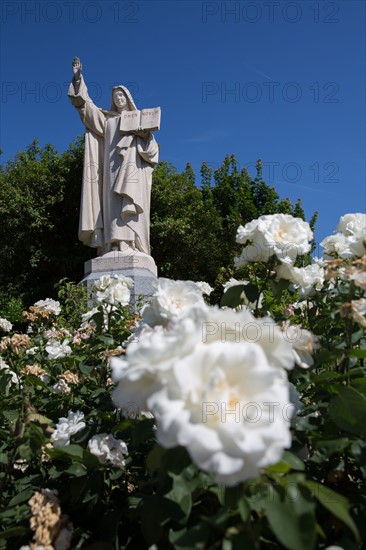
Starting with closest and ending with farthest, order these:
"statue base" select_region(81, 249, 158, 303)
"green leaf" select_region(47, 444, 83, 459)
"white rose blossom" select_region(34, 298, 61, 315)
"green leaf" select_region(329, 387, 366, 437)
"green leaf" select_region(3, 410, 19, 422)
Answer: "green leaf" select_region(329, 387, 366, 437), "green leaf" select_region(47, 444, 83, 459), "green leaf" select_region(3, 410, 19, 422), "white rose blossom" select_region(34, 298, 61, 315), "statue base" select_region(81, 249, 158, 303)

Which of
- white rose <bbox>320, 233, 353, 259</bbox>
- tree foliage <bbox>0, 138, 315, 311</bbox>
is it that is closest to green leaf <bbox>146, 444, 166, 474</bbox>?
white rose <bbox>320, 233, 353, 259</bbox>

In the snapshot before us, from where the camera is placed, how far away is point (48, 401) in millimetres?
1839

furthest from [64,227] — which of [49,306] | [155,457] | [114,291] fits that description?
[155,457]

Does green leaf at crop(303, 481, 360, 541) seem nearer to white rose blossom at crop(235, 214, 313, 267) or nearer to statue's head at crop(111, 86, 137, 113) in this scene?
white rose blossom at crop(235, 214, 313, 267)

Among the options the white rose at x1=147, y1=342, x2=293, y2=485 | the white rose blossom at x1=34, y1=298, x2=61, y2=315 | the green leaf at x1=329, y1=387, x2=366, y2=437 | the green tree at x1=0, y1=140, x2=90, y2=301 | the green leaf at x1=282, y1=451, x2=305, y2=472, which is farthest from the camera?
the green tree at x1=0, y1=140, x2=90, y2=301

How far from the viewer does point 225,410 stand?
2.40ft

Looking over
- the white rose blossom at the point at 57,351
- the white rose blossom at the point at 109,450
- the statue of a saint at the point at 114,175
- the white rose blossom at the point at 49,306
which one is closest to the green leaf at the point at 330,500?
the white rose blossom at the point at 109,450

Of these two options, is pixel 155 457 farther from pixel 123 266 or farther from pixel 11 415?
pixel 123 266

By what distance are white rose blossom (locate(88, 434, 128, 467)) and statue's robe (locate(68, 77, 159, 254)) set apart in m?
6.64

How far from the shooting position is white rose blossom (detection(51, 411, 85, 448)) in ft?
4.33

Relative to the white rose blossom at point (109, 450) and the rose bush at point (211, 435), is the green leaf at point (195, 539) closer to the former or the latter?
the rose bush at point (211, 435)

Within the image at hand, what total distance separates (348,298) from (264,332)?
583 millimetres

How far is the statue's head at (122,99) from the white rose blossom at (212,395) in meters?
8.09

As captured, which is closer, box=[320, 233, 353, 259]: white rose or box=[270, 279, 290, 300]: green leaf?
box=[270, 279, 290, 300]: green leaf
